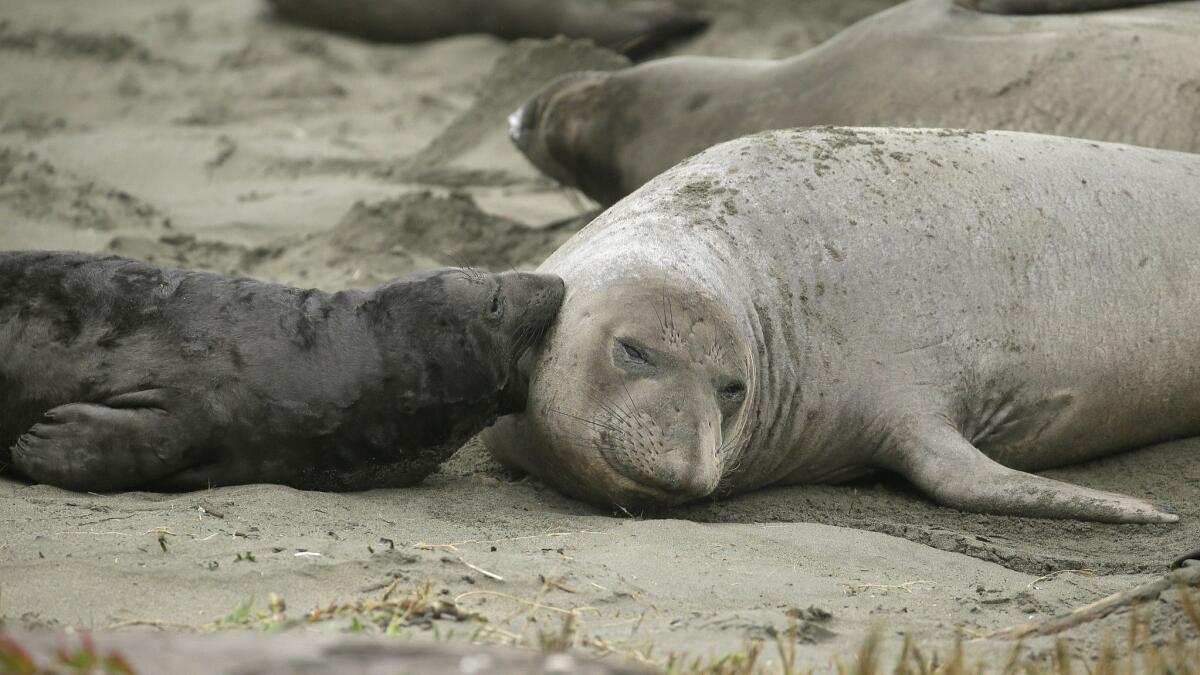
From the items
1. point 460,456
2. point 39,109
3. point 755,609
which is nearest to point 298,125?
point 39,109

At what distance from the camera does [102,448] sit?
3.99 meters

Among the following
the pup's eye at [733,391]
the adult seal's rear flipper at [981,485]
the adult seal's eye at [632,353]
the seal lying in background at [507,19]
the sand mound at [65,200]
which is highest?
the seal lying in background at [507,19]

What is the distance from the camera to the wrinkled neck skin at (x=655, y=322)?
169 inches

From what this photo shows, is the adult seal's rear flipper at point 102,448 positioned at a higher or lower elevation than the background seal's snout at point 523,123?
lower

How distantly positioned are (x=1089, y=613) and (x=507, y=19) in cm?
794

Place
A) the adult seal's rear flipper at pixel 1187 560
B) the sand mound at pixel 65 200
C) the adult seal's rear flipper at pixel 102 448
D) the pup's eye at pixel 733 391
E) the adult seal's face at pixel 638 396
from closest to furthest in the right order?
1. the adult seal's rear flipper at pixel 1187 560
2. the adult seal's rear flipper at pixel 102 448
3. the adult seal's face at pixel 638 396
4. the pup's eye at pixel 733 391
5. the sand mound at pixel 65 200

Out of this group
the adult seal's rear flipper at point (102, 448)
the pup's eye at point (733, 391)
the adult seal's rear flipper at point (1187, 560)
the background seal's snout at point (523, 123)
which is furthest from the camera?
the background seal's snout at point (523, 123)

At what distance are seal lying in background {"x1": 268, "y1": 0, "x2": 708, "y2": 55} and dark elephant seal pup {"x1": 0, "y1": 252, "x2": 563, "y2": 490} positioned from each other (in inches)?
228

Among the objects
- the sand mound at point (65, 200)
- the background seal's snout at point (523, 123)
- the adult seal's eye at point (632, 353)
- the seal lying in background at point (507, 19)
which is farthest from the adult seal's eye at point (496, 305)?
the seal lying in background at point (507, 19)

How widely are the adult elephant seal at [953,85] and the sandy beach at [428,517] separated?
0.67 m

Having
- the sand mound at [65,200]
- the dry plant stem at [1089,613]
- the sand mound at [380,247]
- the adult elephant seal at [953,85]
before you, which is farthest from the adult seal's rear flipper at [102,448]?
the adult elephant seal at [953,85]

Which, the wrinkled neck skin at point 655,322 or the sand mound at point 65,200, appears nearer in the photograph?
the wrinkled neck skin at point 655,322

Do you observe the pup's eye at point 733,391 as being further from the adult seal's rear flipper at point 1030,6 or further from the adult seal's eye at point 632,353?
the adult seal's rear flipper at point 1030,6

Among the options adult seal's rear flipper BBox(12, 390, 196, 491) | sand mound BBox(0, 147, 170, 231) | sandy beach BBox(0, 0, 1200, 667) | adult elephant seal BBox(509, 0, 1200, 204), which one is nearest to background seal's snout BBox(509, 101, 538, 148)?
sandy beach BBox(0, 0, 1200, 667)
